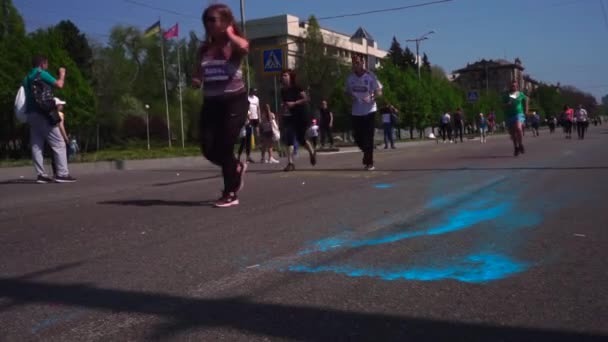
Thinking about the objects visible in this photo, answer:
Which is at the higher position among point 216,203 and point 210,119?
point 210,119

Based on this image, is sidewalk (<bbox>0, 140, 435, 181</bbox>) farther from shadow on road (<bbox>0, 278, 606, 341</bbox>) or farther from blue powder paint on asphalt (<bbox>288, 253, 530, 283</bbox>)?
blue powder paint on asphalt (<bbox>288, 253, 530, 283</bbox>)

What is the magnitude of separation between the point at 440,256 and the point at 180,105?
62.1m

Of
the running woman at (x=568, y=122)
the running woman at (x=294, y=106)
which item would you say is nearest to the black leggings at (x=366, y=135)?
the running woman at (x=294, y=106)

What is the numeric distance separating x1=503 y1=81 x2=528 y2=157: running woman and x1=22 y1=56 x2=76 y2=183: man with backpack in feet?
31.8

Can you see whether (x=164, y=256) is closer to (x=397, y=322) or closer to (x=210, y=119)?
(x=397, y=322)

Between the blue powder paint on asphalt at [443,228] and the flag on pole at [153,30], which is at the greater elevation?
the flag on pole at [153,30]

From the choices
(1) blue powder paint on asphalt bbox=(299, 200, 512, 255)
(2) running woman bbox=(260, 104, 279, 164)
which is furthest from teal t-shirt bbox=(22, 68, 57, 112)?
(1) blue powder paint on asphalt bbox=(299, 200, 512, 255)

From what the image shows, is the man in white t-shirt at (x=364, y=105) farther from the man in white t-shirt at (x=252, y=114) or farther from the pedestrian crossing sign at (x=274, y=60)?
the pedestrian crossing sign at (x=274, y=60)

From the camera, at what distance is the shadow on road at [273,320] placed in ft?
7.98

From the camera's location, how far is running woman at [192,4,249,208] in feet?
19.0

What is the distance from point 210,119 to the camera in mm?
6012

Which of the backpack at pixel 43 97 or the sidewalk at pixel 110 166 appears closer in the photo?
the backpack at pixel 43 97

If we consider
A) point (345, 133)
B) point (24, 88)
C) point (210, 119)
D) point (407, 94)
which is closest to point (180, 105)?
point (345, 133)

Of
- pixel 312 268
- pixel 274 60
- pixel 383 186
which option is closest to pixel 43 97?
pixel 383 186
